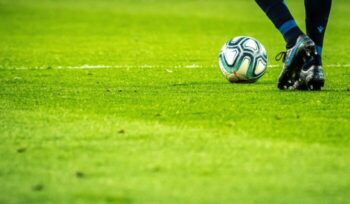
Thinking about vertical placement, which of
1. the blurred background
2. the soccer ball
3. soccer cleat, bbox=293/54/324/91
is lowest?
the blurred background

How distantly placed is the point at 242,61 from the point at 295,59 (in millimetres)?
957

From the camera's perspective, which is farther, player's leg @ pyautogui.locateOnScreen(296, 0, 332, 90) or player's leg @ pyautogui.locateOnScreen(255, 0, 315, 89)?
player's leg @ pyautogui.locateOnScreen(296, 0, 332, 90)

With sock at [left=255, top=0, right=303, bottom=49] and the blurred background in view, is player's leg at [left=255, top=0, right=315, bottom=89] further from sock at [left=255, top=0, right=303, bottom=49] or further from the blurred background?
the blurred background

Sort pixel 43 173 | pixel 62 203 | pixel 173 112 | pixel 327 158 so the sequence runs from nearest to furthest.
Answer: pixel 62 203 < pixel 43 173 < pixel 327 158 < pixel 173 112

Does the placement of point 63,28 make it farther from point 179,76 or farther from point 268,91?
point 268,91

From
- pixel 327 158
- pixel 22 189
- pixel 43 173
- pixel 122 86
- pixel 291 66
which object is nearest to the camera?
pixel 22 189

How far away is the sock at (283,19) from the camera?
8148 millimetres

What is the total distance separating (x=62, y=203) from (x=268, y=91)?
14.3 ft

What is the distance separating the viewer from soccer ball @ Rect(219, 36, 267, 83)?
29.4ft

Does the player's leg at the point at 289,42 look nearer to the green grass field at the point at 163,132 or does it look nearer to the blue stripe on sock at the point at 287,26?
the blue stripe on sock at the point at 287,26

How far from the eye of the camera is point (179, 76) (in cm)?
980

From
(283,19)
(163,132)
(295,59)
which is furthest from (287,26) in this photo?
(163,132)

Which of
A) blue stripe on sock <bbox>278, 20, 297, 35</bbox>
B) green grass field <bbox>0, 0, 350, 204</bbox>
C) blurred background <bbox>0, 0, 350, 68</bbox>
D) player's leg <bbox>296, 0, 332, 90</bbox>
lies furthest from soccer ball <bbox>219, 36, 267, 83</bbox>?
blurred background <bbox>0, 0, 350, 68</bbox>

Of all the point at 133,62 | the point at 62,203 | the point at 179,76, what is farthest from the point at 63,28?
the point at 62,203
